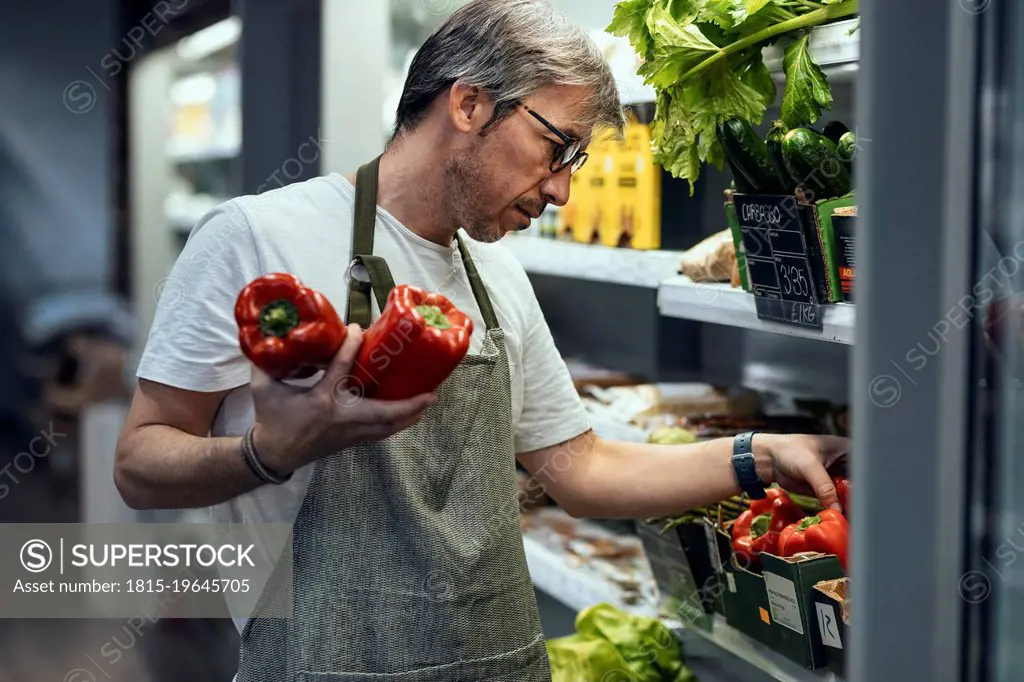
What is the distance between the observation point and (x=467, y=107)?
1.81 metres

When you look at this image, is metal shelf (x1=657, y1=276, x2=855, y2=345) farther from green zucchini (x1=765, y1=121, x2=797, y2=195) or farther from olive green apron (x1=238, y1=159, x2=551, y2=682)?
olive green apron (x1=238, y1=159, x2=551, y2=682)

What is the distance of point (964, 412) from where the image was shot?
1.05 meters

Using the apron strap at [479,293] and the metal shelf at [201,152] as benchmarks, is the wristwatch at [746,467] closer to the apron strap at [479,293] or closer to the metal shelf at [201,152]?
the apron strap at [479,293]

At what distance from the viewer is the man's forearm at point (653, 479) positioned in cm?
200

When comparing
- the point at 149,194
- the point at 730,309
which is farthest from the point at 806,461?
the point at 149,194

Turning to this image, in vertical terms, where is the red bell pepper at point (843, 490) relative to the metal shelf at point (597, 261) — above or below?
below

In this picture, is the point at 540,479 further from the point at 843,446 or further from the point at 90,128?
the point at 90,128

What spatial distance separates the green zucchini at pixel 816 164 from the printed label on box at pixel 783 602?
1.98 feet

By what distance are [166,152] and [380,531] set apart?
568 cm

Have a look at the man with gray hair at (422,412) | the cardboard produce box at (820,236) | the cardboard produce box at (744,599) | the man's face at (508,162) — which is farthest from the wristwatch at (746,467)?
the man's face at (508,162)

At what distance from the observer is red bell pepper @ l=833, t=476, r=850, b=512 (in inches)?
73.4

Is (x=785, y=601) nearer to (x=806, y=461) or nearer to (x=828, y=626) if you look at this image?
(x=828, y=626)

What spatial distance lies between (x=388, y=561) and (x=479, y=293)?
1.55 ft

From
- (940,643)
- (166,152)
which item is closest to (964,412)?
(940,643)
